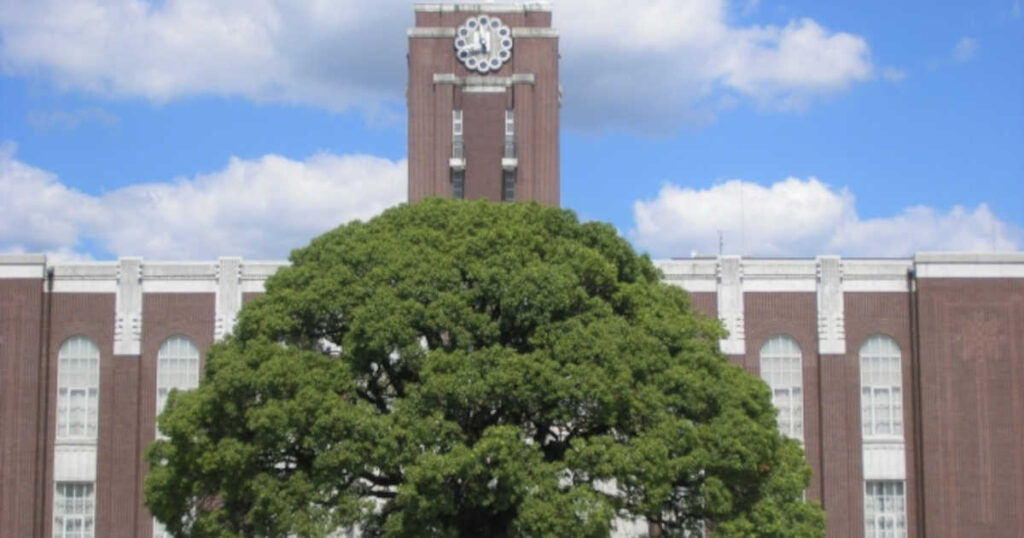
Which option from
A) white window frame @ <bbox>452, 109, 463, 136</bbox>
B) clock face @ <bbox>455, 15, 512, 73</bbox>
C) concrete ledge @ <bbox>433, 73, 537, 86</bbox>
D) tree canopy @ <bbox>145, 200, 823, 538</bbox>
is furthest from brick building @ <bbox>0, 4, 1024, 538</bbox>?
tree canopy @ <bbox>145, 200, 823, 538</bbox>

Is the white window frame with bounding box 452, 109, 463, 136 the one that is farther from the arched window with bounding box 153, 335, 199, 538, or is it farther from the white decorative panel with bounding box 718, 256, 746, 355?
the arched window with bounding box 153, 335, 199, 538

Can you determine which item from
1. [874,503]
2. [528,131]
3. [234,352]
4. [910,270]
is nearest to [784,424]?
[874,503]

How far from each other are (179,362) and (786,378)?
1794 centimetres

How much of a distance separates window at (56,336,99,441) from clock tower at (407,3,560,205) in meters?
11.4

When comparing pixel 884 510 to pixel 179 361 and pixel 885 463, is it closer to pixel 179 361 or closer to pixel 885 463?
pixel 885 463

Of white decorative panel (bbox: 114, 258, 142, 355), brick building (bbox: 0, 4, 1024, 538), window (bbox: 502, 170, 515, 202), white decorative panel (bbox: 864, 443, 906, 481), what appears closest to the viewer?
brick building (bbox: 0, 4, 1024, 538)

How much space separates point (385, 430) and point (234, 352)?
394 centimetres

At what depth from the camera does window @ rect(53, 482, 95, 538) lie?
128 ft

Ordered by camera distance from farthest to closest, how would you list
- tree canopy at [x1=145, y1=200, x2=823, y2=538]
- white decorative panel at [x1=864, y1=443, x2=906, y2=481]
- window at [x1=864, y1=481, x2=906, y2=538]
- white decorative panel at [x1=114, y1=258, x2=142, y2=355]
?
white decorative panel at [x1=114, y1=258, x2=142, y2=355], white decorative panel at [x1=864, y1=443, x2=906, y2=481], window at [x1=864, y1=481, x2=906, y2=538], tree canopy at [x1=145, y1=200, x2=823, y2=538]

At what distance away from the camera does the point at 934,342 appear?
39.5 meters

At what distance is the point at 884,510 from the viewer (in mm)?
39469

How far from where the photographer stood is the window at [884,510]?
129 ft

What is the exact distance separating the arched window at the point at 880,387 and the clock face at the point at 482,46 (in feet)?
50.4

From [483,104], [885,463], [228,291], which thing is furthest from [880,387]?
[228,291]
